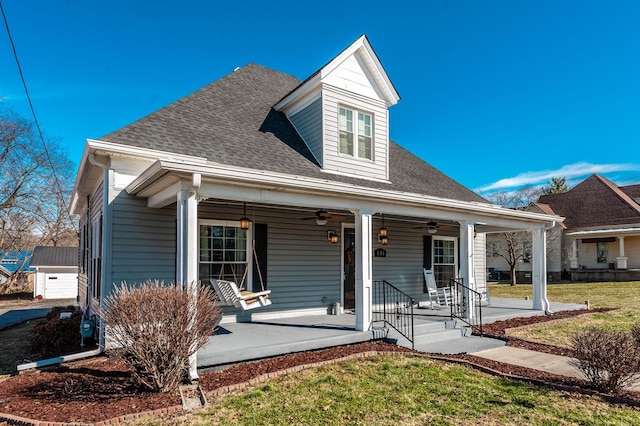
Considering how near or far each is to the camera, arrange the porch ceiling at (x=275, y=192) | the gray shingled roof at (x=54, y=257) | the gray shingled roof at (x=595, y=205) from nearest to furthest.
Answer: the porch ceiling at (x=275, y=192), the gray shingled roof at (x=54, y=257), the gray shingled roof at (x=595, y=205)

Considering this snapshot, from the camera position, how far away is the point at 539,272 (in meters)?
11.1

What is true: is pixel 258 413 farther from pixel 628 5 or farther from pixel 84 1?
pixel 628 5

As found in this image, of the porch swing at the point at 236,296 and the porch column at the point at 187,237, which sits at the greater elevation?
the porch column at the point at 187,237

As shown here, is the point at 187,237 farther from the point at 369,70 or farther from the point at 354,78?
the point at 369,70

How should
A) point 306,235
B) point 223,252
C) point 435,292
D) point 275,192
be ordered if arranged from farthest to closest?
point 435,292, point 306,235, point 223,252, point 275,192

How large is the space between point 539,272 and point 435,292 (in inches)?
115

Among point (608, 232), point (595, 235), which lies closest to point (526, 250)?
point (595, 235)

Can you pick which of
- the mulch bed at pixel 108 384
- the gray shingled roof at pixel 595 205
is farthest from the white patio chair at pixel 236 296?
the gray shingled roof at pixel 595 205

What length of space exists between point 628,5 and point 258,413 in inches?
498

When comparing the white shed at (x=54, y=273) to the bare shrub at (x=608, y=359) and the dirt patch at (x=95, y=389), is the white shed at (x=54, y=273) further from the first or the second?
the bare shrub at (x=608, y=359)

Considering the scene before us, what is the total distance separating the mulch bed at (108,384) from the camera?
13.6 ft

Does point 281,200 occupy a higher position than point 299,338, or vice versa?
point 281,200

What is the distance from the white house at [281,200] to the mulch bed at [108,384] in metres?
1.06

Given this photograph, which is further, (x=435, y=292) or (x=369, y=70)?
(x=435, y=292)
